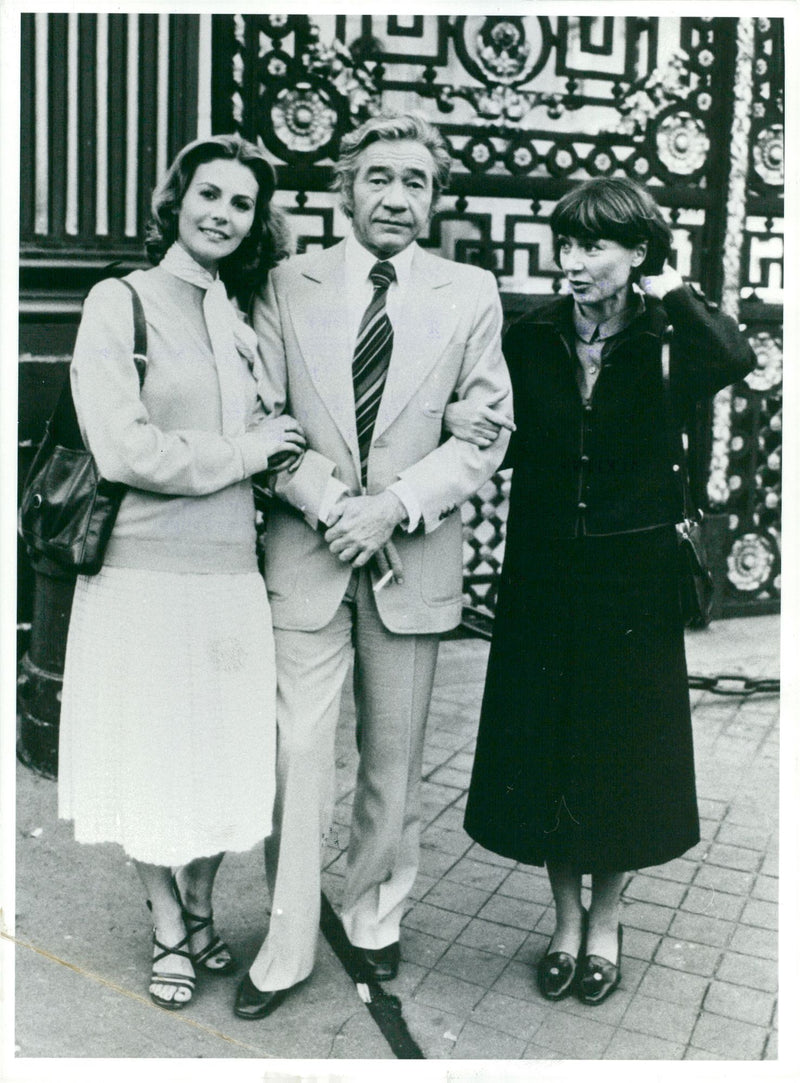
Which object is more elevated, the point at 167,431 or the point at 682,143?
the point at 682,143

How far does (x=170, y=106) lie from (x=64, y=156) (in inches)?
18.1

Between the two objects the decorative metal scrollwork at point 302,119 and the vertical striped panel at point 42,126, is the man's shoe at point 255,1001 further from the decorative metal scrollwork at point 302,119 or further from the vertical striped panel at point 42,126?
the decorative metal scrollwork at point 302,119

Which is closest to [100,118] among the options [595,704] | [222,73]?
[222,73]

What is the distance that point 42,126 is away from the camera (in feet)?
14.1

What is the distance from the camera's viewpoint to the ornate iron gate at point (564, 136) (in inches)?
193

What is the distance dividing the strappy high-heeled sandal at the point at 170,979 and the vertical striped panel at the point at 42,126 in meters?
2.73

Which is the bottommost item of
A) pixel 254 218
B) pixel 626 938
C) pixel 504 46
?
pixel 626 938

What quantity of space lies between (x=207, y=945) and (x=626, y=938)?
46.6 inches

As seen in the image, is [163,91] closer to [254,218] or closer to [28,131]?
[28,131]

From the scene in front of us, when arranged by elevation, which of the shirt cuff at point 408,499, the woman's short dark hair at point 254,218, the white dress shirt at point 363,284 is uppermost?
the woman's short dark hair at point 254,218

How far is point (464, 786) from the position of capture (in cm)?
425

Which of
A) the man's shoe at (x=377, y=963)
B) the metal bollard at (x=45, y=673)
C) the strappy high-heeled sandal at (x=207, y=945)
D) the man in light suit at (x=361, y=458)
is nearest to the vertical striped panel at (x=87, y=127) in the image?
the metal bollard at (x=45, y=673)

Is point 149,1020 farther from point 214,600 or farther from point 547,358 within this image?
point 547,358

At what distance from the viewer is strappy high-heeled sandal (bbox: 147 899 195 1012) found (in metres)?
2.75
